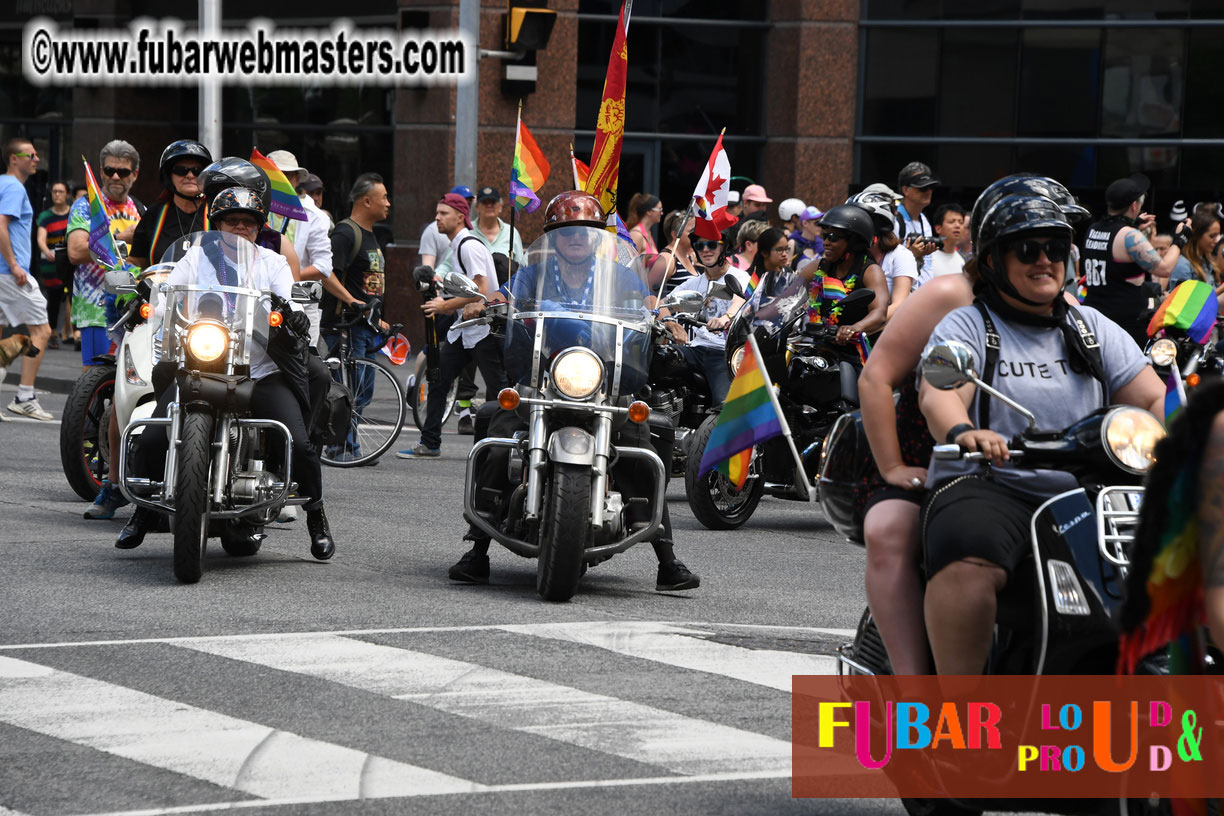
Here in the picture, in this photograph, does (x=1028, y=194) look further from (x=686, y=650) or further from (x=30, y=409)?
(x=30, y=409)

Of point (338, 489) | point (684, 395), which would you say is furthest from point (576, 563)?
point (684, 395)

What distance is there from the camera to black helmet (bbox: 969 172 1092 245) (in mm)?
4336

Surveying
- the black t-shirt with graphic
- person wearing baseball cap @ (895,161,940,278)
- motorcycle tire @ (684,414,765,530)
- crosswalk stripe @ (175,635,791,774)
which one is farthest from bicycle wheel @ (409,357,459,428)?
crosswalk stripe @ (175,635,791,774)

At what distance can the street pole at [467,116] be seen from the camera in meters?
18.7

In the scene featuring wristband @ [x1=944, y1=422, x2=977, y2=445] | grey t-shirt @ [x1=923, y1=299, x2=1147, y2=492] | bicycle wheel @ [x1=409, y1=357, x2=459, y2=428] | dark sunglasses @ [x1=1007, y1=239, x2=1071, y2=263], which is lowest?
bicycle wheel @ [x1=409, y1=357, x2=459, y2=428]

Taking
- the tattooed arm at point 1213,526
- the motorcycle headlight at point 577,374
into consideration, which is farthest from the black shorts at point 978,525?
the motorcycle headlight at point 577,374

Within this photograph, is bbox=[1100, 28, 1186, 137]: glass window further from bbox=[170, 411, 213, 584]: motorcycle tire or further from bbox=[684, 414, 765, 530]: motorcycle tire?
bbox=[170, 411, 213, 584]: motorcycle tire

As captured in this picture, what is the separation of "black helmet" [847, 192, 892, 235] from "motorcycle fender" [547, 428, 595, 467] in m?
3.85

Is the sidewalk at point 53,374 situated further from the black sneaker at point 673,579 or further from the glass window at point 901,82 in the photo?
the glass window at point 901,82

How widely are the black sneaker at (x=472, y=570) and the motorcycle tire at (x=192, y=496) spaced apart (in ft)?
3.67

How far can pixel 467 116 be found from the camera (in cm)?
1905

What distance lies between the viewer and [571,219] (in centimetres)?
805

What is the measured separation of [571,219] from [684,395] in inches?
186

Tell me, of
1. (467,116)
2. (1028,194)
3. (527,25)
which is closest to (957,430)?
(1028,194)
